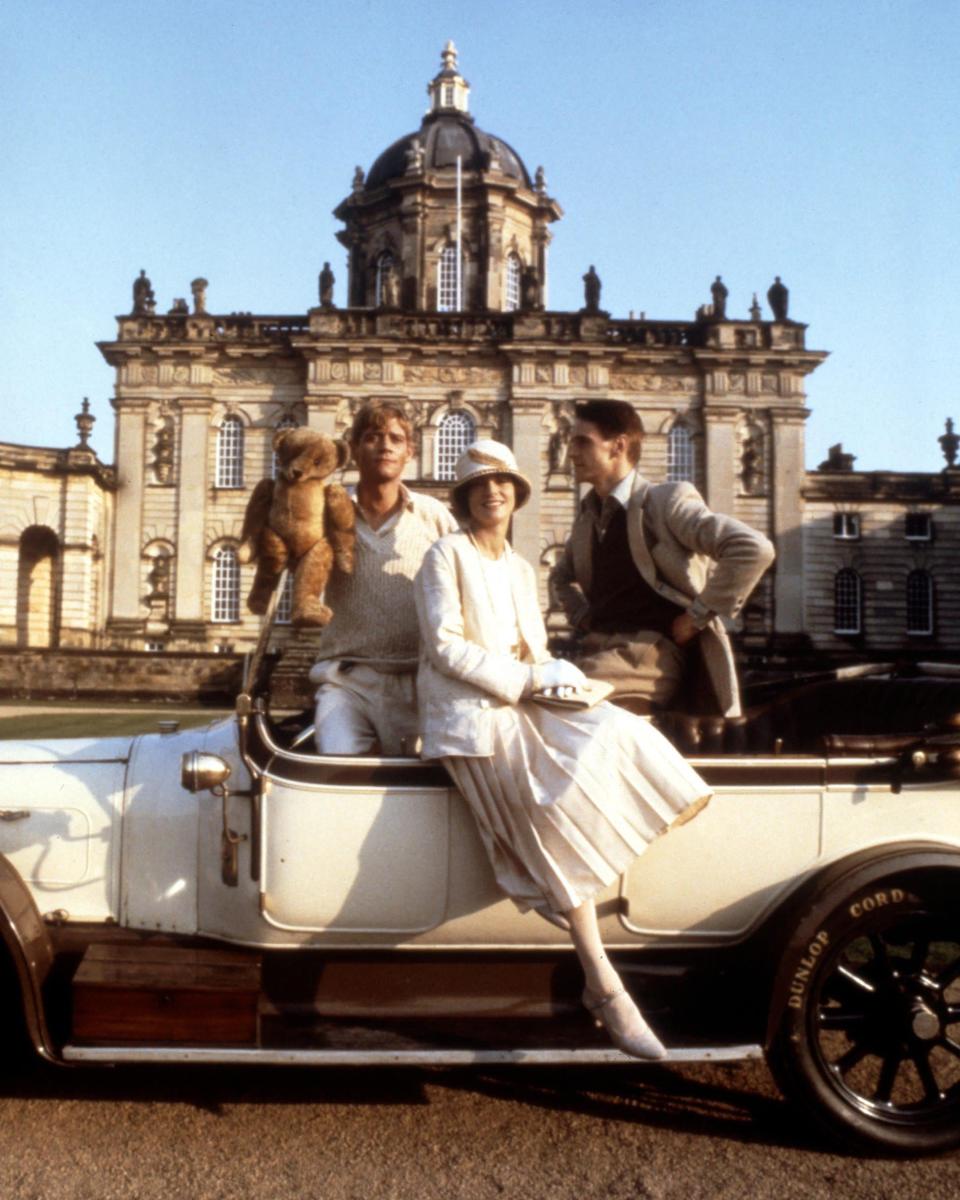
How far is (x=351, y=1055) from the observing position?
3.34 meters

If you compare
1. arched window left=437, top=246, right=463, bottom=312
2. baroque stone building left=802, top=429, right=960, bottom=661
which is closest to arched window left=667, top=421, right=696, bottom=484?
baroque stone building left=802, top=429, right=960, bottom=661

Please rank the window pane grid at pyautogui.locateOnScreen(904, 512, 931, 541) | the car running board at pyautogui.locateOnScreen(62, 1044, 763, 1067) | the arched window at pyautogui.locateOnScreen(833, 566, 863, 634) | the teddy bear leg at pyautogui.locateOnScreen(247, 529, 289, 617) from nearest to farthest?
the car running board at pyautogui.locateOnScreen(62, 1044, 763, 1067) → the teddy bear leg at pyautogui.locateOnScreen(247, 529, 289, 617) → the arched window at pyautogui.locateOnScreen(833, 566, 863, 634) → the window pane grid at pyautogui.locateOnScreen(904, 512, 931, 541)

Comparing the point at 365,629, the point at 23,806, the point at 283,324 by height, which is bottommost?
the point at 23,806

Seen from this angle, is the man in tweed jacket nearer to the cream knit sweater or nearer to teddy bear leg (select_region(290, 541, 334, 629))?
the cream knit sweater

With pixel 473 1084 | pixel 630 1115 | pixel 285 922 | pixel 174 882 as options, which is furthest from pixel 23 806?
pixel 630 1115

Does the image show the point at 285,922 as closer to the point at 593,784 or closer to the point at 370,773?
the point at 370,773

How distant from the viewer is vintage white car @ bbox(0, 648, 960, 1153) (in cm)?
355

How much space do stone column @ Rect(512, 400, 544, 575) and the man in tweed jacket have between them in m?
40.2

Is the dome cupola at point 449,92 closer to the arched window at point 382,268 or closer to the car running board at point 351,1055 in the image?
the arched window at point 382,268

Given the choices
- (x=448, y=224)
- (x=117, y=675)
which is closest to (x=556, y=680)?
(x=117, y=675)

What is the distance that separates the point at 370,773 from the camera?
11.8 ft

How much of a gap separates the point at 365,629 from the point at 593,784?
1112 millimetres

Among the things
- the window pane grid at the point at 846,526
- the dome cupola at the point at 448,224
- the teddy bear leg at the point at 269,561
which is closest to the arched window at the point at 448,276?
the dome cupola at the point at 448,224

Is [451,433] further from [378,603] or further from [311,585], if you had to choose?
[311,585]
